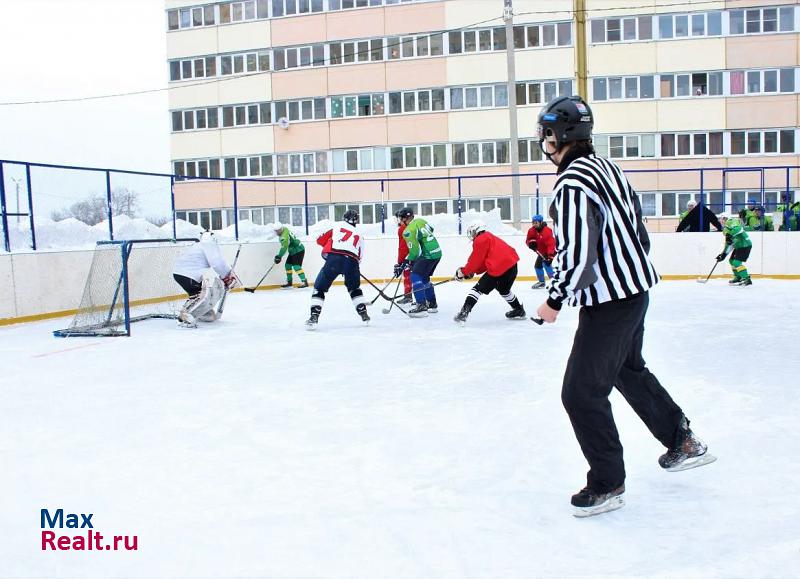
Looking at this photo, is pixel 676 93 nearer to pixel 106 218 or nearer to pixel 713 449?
pixel 106 218

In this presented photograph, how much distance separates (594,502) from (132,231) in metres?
10.1

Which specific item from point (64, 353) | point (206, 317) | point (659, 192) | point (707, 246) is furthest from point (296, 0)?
point (64, 353)

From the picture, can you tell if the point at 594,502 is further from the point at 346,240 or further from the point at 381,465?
the point at 346,240

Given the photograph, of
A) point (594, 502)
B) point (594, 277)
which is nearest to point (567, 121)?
point (594, 277)

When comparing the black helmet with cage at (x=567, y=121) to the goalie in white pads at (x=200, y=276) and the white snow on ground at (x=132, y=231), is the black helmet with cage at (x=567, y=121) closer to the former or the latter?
the goalie in white pads at (x=200, y=276)

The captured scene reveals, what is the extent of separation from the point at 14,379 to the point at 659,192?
926 inches

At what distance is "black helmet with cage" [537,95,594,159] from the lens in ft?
8.17

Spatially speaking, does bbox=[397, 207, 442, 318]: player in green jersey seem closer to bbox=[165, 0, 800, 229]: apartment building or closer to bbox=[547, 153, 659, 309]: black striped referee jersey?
bbox=[547, 153, 659, 309]: black striped referee jersey

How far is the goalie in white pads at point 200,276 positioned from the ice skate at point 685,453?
5.84m

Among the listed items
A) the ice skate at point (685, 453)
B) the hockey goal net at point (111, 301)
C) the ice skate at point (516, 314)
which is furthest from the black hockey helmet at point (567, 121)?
the hockey goal net at point (111, 301)

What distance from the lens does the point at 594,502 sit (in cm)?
250

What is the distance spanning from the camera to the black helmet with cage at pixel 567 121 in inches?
98.0

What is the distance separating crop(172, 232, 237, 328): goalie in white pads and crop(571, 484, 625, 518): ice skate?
19.5ft

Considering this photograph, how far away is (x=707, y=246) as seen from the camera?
13.3 metres
